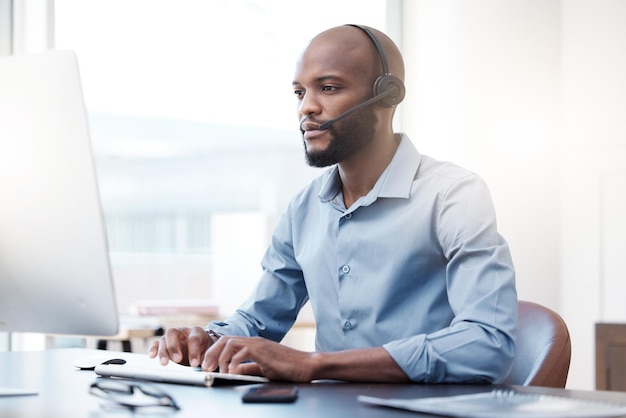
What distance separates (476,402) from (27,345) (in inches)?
85.9

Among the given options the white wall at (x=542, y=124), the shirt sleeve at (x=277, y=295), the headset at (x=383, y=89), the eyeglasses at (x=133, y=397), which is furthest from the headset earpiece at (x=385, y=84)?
the white wall at (x=542, y=124)

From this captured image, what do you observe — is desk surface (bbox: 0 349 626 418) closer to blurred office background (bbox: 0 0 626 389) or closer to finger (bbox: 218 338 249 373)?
finger (bbox: 218 338 249 373)

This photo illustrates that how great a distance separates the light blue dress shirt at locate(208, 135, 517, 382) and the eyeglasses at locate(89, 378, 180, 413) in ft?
1.37

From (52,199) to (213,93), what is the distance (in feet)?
9.69

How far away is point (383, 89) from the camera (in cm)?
179

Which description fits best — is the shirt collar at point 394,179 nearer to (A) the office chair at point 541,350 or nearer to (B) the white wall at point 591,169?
(A) the office chair at point 541,350

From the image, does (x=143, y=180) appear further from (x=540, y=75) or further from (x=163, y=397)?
(x=163, y=397)

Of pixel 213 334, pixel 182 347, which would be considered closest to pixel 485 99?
pixel 213 334

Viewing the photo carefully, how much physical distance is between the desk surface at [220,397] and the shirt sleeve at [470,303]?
0.24 feet

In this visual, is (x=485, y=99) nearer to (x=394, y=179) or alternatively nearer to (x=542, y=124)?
(x=542, y=124)

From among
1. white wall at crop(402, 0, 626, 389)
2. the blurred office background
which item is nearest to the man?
the blurred office background

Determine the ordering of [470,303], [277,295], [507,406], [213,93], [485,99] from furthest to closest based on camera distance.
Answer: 1. [213,93]
2. [485,99]
3. [277,295]
4. [470,303]
5. [507,406]

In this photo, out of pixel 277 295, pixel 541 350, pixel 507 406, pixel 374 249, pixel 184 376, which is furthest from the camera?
pixel 277 295

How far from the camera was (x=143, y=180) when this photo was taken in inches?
280
